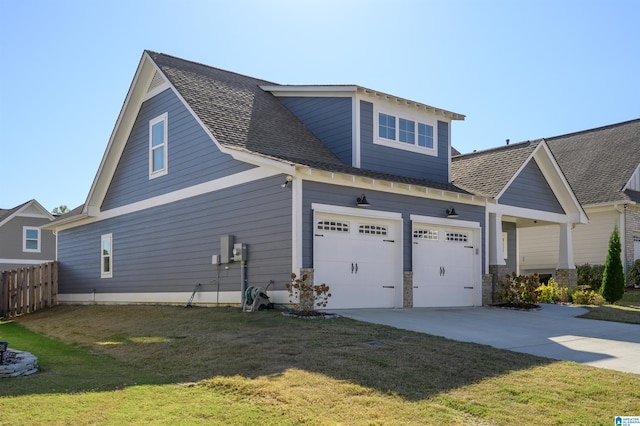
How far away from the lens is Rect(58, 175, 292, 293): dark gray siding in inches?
570

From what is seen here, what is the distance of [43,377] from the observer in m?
8.72

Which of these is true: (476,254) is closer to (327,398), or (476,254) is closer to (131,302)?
(131,302)

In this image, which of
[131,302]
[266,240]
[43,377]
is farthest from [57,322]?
[43,377]

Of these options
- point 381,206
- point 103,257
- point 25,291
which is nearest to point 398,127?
point 381,206

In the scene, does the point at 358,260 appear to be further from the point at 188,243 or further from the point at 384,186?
the point at 188,243

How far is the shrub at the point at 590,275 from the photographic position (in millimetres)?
24891

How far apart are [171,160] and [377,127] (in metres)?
5.98

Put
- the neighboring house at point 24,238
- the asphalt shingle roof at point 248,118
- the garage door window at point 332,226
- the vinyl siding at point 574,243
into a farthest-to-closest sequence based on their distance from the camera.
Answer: the neighboring house at point 24,238
the vinyl siding at point 574,243
the asphalt shingle roof at point 248,118
the garage door window at point 332,226

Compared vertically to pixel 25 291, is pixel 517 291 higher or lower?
higher

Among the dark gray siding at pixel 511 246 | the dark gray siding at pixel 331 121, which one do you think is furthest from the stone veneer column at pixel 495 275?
the dark gray siding at pixel 331 121

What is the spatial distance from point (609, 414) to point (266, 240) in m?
8.88

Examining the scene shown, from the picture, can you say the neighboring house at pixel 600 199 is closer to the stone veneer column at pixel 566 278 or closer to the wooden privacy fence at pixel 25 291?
the stone veneer column at pixel 566 278

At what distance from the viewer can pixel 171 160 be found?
732 inches

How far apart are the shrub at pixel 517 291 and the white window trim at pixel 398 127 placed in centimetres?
424
